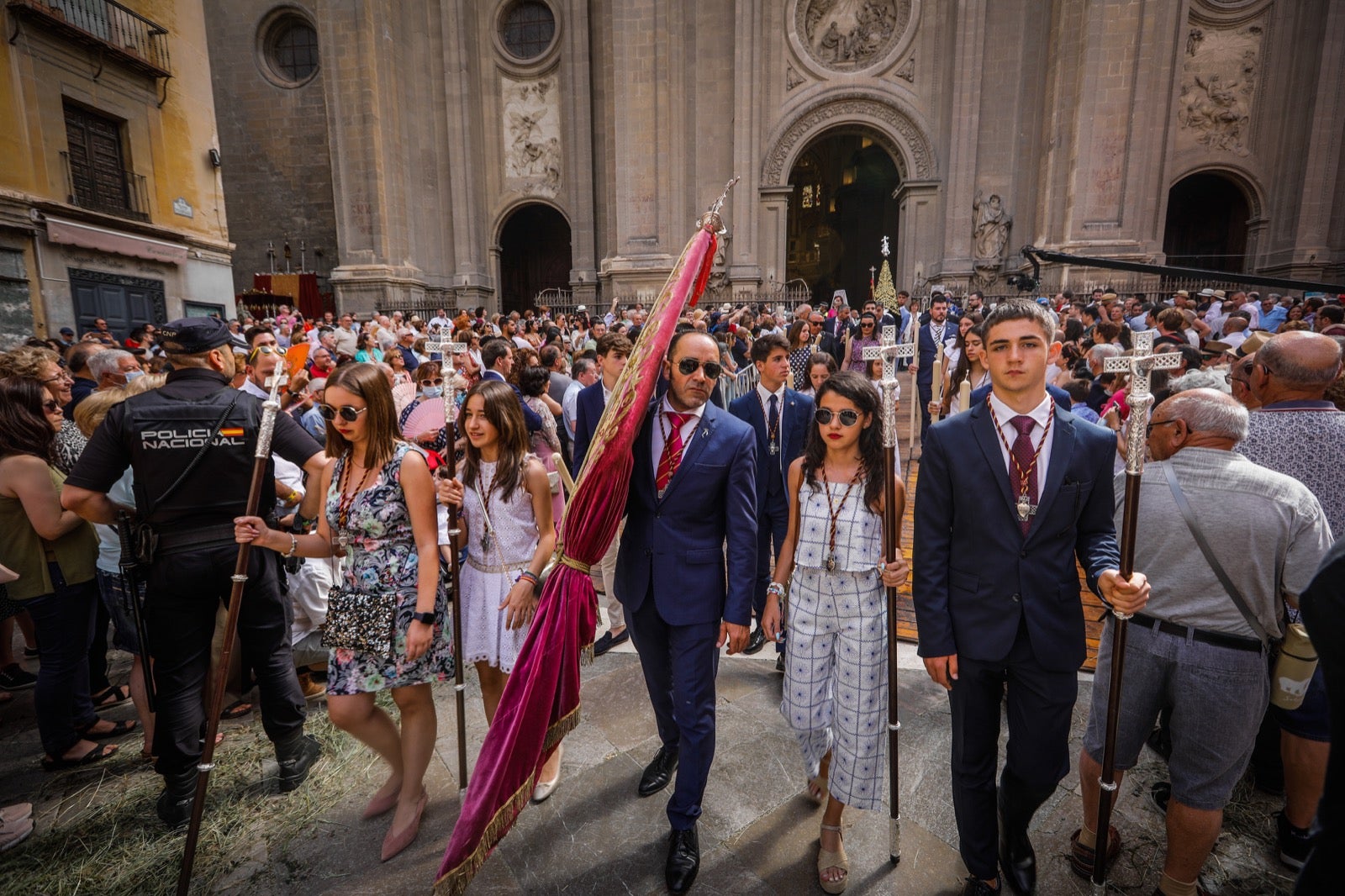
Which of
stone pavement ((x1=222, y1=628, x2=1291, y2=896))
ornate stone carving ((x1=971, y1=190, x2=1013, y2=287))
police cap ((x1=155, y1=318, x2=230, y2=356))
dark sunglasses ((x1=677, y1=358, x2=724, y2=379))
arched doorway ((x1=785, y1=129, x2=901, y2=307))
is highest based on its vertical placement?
arched doorway ((x1=785, y1=129, x2=901, y2=307))

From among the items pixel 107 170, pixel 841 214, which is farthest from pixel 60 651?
pixel 841 214

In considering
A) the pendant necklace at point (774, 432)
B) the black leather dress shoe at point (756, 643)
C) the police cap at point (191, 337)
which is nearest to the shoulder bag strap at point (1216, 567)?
the pendant necklace at point (774, 432)

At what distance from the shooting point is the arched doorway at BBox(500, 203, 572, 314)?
24.6 metres

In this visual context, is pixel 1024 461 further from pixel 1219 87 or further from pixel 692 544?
pixel 1219 87

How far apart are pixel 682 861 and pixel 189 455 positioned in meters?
2.90

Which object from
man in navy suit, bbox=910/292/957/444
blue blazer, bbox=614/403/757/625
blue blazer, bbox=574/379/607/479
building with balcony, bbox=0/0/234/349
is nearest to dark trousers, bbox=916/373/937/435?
man in navy suit, bbox=910/292/957/444

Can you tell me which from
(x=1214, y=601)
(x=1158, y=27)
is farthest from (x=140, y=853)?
(x=1158, y=27)

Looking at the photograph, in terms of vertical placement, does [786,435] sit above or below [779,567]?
above

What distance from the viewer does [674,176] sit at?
19.0 m

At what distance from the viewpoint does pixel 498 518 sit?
10.0 ft

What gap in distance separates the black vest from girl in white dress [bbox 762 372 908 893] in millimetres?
2657

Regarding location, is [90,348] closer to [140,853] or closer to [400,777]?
[140,853]

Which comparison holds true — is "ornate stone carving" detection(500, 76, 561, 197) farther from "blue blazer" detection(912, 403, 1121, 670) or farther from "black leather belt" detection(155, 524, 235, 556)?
"blue blazer" detection(912, 403, 1121, 670)

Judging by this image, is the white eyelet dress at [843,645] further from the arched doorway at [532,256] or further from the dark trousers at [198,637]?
the arched doorway at [532,256]
